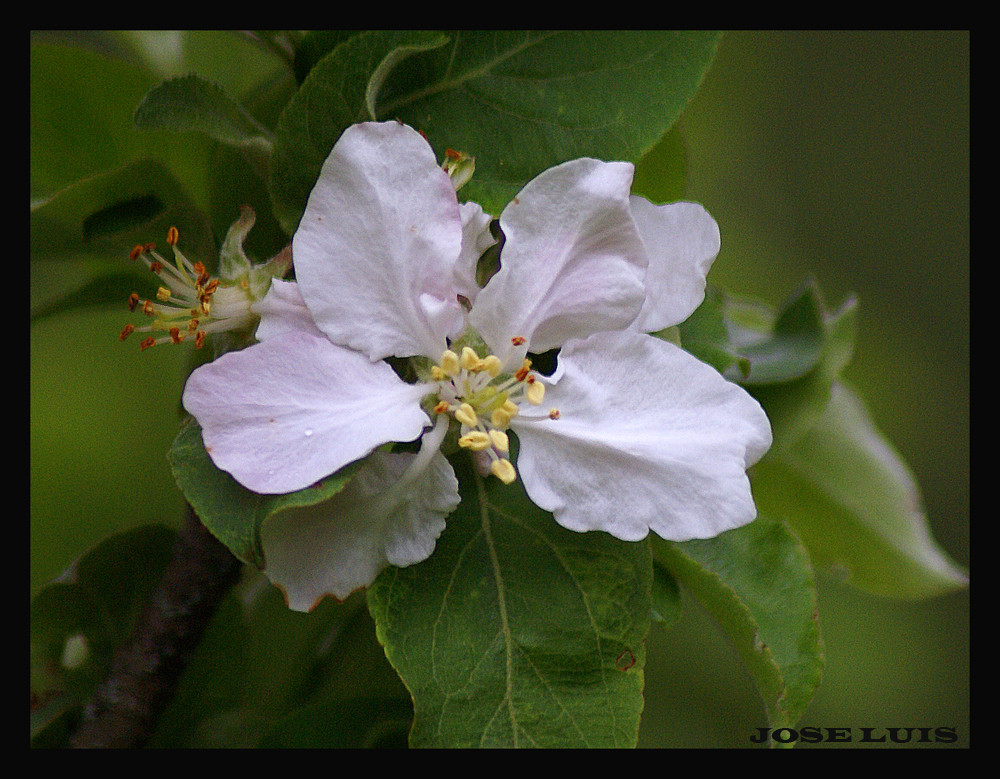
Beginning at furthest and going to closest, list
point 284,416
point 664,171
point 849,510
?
point 849,510
point 664,171
point 284,416

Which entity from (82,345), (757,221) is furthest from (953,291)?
(82,345)

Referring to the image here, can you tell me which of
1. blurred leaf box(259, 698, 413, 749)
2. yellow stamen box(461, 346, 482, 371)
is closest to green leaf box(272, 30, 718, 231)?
yellow stamen box(461, 346, 482, 371)

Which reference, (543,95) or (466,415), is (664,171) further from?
(466,415)

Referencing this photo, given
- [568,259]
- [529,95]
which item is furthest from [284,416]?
[529,95]

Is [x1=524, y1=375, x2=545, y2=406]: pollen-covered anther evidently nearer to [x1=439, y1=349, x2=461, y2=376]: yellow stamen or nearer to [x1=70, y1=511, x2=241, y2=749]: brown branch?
[x1=439, y1=349, x2=461, y2=376]: yellow stamen

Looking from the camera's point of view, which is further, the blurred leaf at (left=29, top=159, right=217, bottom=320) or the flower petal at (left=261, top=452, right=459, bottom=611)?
the blurred leaf at (left=29, top=159, right=217, bottom=320)

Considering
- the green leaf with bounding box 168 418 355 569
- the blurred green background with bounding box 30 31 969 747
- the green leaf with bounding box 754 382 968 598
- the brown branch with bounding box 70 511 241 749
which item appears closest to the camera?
the green leaf with bounding box 168 418 355 569
